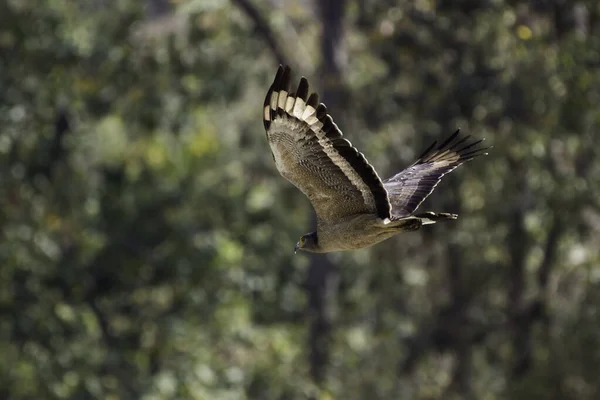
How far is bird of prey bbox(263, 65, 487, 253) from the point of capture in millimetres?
6891

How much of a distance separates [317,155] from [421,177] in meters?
1.21

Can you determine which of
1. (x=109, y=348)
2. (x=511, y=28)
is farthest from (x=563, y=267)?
(x=109, y=348)

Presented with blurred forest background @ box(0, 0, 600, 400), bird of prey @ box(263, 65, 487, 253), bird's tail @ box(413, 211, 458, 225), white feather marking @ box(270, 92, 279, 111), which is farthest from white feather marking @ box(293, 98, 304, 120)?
blurred forest background @ box(0, 0, 600, 400)

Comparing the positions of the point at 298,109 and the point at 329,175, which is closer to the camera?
the point at 298,109

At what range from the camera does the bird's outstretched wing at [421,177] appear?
25.2ft

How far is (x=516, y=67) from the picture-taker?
1644 cm

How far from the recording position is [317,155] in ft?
23.3

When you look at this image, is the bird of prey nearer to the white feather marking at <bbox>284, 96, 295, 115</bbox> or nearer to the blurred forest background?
the white feather marking at <bbox>284, 96, 295, 115</bbox>

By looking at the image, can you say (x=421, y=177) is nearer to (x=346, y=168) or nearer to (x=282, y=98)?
(x=346, y=168)

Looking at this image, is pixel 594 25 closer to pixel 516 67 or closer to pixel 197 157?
pixel 516 67

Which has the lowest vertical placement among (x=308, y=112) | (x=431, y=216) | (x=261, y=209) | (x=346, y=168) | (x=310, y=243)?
(x=431, y=216)

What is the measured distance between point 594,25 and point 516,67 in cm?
116

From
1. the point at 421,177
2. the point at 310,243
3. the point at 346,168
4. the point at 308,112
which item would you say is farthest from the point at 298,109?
the point at 421,177

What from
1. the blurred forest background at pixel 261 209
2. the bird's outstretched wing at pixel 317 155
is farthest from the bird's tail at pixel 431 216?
the blurred forest background at pixel 261 209
